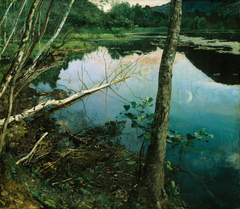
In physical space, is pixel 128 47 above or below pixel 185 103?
above

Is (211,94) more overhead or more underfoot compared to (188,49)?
more underfoot

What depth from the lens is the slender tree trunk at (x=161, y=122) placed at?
1.47m

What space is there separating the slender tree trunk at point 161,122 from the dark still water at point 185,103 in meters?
0.42

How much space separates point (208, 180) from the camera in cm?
189

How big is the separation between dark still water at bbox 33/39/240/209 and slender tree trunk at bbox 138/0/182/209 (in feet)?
1.38

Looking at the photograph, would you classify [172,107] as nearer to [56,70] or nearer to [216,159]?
[216,159]

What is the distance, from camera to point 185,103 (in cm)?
227

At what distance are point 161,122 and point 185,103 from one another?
2.84ft

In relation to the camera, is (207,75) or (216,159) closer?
(216,159)

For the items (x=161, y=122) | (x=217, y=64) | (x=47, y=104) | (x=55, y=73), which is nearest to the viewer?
(x=161, y=122)

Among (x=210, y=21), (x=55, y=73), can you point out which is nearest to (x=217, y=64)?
(x=210, y=21)

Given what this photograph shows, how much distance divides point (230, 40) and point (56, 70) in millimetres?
2194

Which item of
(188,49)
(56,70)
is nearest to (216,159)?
(188,49)

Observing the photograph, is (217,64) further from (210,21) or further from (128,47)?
(128,47)
